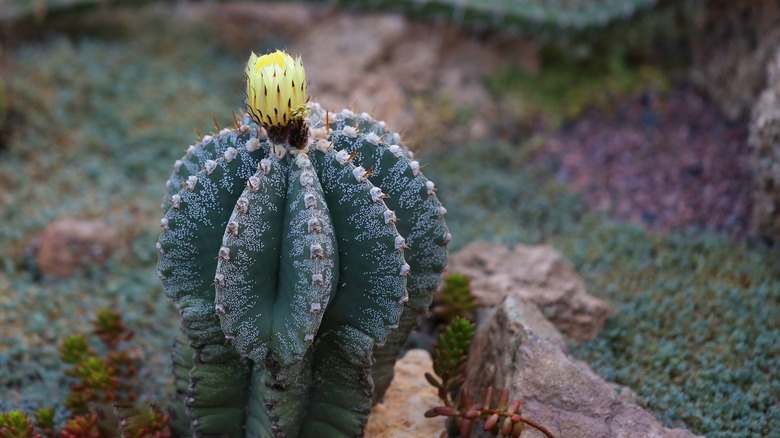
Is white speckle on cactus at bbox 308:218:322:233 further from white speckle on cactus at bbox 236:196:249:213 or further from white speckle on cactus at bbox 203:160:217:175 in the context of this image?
white speckle on cactus at bbox 203:160:217:175

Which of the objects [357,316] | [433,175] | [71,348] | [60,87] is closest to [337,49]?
[433,175]

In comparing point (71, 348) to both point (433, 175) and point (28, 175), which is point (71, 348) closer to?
point (28, 175)

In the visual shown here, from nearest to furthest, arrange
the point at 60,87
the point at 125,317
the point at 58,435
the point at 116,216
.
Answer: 1. the point at 58,435
2. the point at 125,317
3. the point at 116,216
4. the point at 60,87

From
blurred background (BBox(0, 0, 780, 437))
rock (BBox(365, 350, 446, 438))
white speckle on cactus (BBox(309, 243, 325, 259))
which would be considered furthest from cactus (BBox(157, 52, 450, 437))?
blurred background (BBox(0, 0, 780, 437))

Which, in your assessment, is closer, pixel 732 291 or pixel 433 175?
pixel 732 291

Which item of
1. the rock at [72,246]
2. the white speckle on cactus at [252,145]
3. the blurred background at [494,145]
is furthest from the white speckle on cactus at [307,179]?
the rock at [72,246]

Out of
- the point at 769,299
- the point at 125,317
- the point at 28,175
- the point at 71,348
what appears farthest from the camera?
the point at 28,175

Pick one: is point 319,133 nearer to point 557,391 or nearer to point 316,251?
point 316,251

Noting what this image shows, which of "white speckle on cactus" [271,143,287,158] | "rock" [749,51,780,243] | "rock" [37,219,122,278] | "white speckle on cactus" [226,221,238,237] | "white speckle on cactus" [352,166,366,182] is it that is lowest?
"white speckle on cactus" [226,221,238,237]
